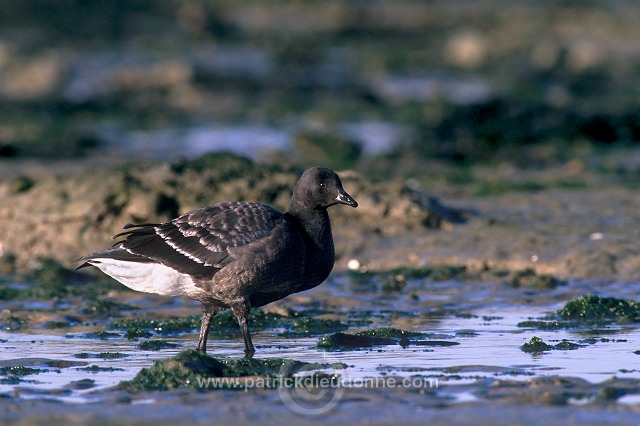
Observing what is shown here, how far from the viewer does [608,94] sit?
2731 cm

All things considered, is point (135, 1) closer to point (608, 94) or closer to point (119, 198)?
point (608, 94)

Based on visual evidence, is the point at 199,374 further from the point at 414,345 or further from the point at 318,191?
the point at 318,191

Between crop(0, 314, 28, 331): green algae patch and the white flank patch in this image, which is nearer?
the white flank patch

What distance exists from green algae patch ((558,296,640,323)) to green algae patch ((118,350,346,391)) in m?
3.03

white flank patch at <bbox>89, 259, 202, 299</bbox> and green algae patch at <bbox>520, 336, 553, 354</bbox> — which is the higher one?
white flank patch at <bbox>89, 259, 202, 299</bbox>

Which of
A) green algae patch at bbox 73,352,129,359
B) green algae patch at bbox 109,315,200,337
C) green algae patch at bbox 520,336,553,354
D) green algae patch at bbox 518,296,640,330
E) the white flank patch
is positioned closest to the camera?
green algae patch at bbox 520,336,553,354

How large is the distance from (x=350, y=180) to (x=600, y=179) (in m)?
5.26

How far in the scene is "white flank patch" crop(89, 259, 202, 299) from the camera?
9.18 m

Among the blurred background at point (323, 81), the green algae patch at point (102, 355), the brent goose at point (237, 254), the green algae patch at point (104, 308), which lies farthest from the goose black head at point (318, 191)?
the blurred background at point (323, 81)

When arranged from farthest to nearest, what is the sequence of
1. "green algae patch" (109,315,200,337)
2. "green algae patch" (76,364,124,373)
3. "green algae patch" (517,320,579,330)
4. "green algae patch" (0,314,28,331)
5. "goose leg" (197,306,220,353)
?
"green algae patch" (0,314,28,331) < "green algae patch" (109,315,200,337) < "green algae patch" (517,320,579,330) < "goose leg" (197,306,220,353) < "green algae patch" (76,364,124,373)

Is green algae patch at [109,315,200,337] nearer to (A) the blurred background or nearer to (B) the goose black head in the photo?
(B) the goose black head

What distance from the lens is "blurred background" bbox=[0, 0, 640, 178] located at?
21.2 meters

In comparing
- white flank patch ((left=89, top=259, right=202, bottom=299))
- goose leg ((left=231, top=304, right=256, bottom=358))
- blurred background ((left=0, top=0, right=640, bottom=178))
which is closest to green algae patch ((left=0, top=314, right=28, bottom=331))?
white flank patch ((left=89, top=259, right=202, bottom=299))

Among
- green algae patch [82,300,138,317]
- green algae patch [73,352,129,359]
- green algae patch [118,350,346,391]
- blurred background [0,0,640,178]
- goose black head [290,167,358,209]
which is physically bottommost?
green algae patch [118,350,346,391]
